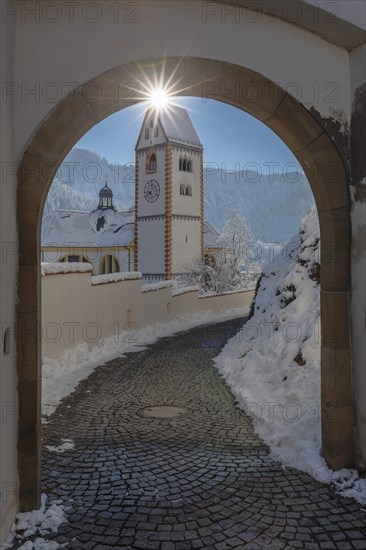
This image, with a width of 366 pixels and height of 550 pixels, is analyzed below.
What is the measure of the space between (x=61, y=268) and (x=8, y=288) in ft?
22.4

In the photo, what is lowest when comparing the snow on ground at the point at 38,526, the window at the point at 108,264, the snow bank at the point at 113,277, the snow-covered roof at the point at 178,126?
the snow on ground at the point at 38,526

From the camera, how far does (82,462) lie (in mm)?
5039

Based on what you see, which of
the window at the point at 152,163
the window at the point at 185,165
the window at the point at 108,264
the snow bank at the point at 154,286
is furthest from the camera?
the window at the point at 108,264

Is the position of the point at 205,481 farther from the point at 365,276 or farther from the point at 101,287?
the point at 101,287

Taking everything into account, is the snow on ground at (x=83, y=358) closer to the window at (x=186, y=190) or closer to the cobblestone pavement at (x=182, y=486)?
the cobblestone pavement at (x=182, y=486)

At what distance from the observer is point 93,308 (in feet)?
40.2

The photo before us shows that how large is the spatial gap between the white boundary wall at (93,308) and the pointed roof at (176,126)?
24.0 meters

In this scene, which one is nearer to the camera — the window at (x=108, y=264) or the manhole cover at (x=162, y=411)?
the manhole cover at (x=162, y=411)

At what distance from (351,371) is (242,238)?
38066mm

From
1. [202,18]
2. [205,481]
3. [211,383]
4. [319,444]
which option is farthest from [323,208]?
[211,383]

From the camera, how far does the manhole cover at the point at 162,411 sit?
6777 millimetres

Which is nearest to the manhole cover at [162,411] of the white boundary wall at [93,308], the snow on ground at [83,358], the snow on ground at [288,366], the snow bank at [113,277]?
the snow on ground at [288,366]

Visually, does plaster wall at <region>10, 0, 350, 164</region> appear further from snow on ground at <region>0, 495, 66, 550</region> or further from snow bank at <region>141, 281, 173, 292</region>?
snow bank at <region>141, 281, 173, 292</region>

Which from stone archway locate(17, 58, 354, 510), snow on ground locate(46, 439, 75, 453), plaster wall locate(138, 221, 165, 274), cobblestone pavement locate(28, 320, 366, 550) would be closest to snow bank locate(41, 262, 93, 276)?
cobblestone pavement locate(28, 320, 366, 550)
